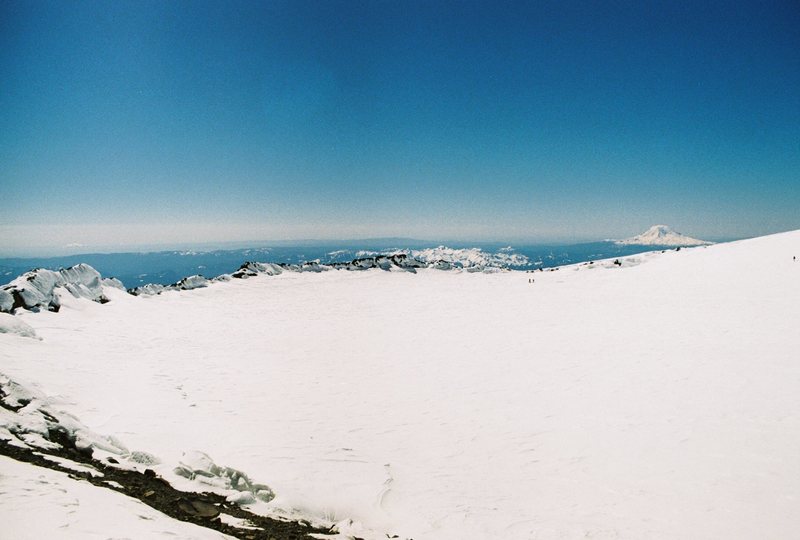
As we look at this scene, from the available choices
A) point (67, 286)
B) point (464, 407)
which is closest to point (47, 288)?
point (67, 286)

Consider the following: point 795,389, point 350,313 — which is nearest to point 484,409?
point 795,389

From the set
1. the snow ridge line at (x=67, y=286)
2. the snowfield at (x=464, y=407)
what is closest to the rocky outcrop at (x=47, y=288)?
the snow ridge line at (x=67, y=286)

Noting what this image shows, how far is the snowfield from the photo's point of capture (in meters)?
8.12

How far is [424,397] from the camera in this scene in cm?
1432

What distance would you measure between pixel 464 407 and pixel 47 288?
74.8 feet

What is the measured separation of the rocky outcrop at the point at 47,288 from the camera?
1872 cm

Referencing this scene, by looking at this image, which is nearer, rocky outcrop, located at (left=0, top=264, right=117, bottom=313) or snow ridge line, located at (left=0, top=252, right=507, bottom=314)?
rocky outcrop, located at (left=0, top=264, right=117, bottom=313)

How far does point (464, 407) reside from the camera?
43.8 feet

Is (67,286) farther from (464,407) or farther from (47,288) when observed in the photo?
(464,407)

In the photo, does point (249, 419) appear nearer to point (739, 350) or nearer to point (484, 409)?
point (484, 409)

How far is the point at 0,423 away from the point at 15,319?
10940 millimetres

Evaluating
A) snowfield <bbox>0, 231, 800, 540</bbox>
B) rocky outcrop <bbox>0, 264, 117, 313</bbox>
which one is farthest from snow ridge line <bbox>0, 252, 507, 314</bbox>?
snowfield <bbox>0, 231, 800, 540</bbox>

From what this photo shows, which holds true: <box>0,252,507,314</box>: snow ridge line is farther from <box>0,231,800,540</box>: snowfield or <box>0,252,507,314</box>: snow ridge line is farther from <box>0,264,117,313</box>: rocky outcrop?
<box>0,231,800,540</box>: snowfield

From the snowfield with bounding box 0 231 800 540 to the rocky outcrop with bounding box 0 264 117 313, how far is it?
96 cm
